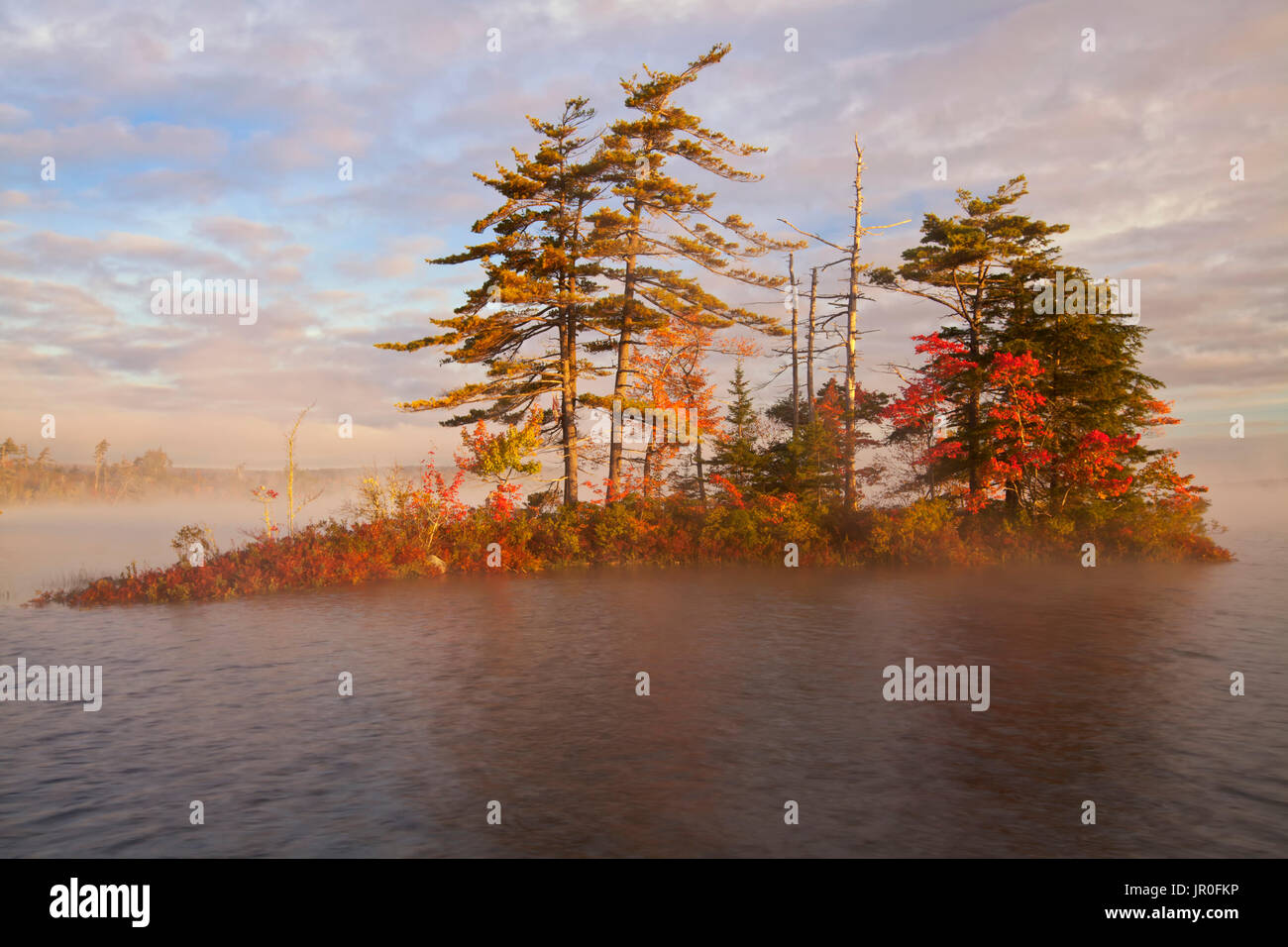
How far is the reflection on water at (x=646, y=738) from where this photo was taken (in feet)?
24.7

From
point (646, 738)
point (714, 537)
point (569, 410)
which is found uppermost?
point (569, 410)

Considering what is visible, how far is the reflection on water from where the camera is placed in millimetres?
7531

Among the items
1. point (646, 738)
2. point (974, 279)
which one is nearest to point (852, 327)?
point (974, 279)

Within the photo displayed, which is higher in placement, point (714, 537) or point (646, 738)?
point (714, 537)

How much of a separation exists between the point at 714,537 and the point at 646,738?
2381 centimetres

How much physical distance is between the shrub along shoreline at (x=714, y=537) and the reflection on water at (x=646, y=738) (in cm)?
941

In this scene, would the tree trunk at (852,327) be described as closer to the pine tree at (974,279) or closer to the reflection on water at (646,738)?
the pine tree at (974,279)

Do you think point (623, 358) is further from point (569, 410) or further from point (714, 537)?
point (714, 537)

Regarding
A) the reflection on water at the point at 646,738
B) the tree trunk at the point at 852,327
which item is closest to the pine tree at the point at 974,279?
the tree trunk at the point at 852,327

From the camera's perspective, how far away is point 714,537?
34.1 meters
